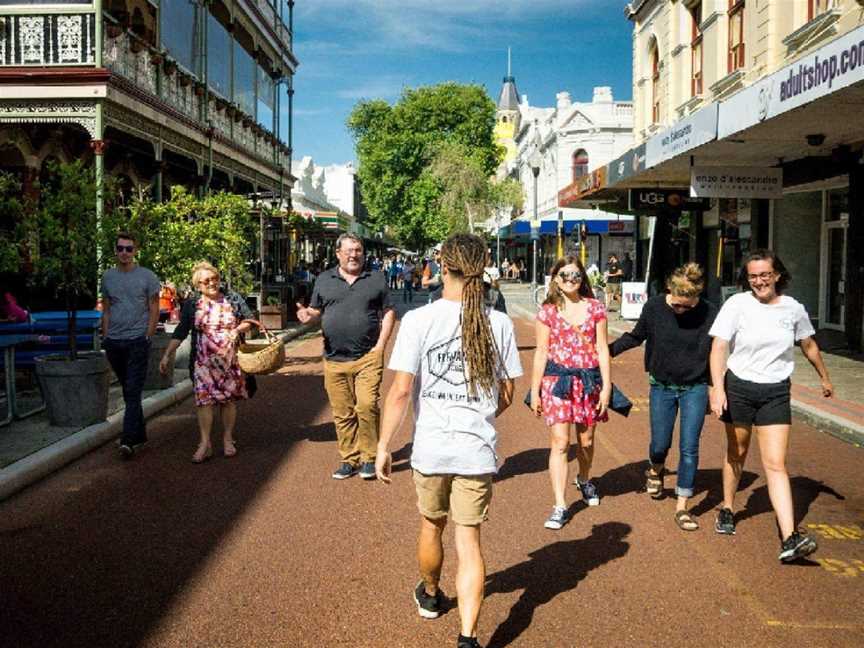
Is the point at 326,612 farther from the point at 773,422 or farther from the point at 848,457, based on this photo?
the point at 848,457

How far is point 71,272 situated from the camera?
27.8 ft

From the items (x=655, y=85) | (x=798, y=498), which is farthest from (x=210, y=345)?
(x=655, y=85)

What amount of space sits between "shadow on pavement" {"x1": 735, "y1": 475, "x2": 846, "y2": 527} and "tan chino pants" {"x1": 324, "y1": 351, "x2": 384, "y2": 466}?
274 cm

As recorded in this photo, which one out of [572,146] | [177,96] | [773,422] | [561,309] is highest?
[572,146]

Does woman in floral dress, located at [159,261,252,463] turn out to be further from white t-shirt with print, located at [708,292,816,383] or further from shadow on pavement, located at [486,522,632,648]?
white t-shirt with print, located at [708,292,816,383]

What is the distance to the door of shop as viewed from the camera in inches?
713

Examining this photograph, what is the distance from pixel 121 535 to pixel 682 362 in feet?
12.0

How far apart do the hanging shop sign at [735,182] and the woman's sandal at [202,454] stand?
1185cm

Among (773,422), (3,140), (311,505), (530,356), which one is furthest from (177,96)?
(773,422)

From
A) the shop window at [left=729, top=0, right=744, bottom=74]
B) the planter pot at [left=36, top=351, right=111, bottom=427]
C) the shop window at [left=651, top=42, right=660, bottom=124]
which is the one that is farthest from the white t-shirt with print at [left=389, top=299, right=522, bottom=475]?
the shop window at [left=651, top=42, right=660, bottom=124]

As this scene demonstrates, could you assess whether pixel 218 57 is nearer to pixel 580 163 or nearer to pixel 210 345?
pixel 210 345

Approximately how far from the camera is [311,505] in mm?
6070

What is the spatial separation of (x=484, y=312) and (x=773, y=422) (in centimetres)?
228

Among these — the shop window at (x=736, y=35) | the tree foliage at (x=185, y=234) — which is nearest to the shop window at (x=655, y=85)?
the shop window at (x=736, y=35)
